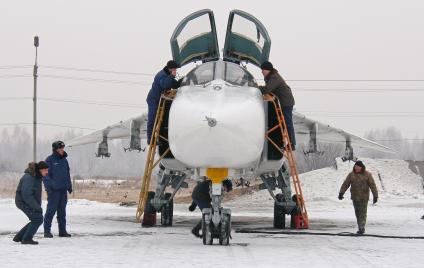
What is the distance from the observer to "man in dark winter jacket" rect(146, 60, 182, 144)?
11641 mm

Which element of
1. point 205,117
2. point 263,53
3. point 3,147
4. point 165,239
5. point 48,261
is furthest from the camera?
point 3,147

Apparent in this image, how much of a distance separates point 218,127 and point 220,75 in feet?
7.75

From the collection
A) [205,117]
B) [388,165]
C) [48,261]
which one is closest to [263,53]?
[205,117]

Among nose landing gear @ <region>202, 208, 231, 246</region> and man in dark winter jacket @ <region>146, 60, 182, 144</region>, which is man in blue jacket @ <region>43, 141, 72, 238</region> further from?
nose landing gear @ <region>202, 208, 231, 246</region>

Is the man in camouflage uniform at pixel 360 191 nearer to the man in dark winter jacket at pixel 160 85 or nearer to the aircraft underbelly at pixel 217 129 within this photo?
the aircraft underbelly at pixel 217 129

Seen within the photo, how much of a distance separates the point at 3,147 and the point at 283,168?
13737cm

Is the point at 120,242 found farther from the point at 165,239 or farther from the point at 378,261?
the point at 378,261

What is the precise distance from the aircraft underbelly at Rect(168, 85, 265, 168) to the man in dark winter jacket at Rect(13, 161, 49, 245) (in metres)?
2.09

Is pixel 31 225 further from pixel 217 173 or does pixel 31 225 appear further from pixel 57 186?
pixel 217 173

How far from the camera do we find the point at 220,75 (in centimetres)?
1104

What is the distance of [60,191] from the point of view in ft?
37.4

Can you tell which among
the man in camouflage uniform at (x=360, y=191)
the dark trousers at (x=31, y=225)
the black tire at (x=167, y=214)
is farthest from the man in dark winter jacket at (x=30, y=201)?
the man in camouflage uniform at (x=360, y=191)

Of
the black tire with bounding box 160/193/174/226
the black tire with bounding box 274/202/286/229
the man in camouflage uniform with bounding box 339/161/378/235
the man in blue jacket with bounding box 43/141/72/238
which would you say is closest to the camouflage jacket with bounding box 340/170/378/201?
the man in camouflage uniform with bounding box 339/161/378/235

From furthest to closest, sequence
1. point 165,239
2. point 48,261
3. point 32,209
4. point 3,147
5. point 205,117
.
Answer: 1. point 3,147
2. point 165,239
3. point 32,209
4. point 205,117
5. point 48,261
